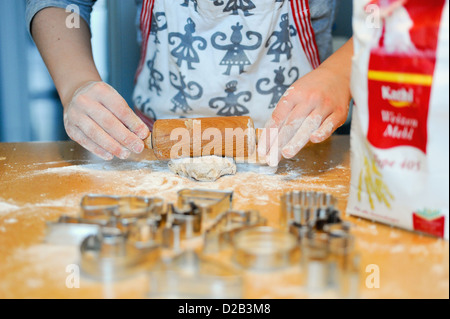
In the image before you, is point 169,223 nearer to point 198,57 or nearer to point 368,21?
point 368,21

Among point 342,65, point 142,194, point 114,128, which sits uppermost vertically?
point 342,65

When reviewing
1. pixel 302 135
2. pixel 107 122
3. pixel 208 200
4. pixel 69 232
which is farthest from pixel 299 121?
pixel 69 232

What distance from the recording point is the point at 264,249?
2.24ft

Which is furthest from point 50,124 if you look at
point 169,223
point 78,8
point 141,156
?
point 169,223

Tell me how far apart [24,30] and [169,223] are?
1.25m

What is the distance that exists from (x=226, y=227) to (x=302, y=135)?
38cm

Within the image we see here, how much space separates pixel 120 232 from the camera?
0.68 m

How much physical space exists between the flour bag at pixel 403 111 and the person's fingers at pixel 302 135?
0.26 m

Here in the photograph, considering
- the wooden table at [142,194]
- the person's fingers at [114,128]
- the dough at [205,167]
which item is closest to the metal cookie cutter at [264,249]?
the wooden table at [142,194]

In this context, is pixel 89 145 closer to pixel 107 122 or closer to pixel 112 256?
pixel 107 122

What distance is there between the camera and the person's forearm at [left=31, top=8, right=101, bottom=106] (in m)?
1.23

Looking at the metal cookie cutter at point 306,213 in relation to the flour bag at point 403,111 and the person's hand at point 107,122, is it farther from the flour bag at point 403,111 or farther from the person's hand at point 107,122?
the person's hand at point 107,122

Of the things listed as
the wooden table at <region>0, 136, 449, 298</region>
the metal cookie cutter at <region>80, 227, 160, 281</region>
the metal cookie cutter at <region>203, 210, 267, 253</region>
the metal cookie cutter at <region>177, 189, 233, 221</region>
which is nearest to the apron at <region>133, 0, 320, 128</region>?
the wooden table at <region>0, 136, 449, 298</region>

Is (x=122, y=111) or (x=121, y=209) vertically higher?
(x=122, y=111)
